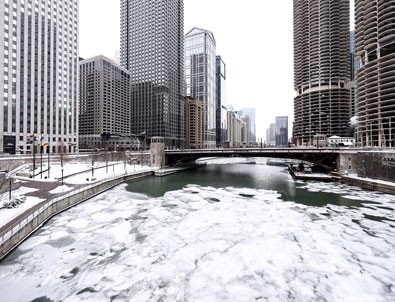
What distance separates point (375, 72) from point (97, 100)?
195 m

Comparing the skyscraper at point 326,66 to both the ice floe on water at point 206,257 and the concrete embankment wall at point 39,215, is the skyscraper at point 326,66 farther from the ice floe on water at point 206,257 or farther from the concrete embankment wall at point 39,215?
the concrete embankment wall at point 39,215

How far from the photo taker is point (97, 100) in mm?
189875

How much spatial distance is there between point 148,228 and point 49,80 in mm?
129705

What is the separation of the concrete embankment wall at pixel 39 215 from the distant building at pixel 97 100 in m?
158

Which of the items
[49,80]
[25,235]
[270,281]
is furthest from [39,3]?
[270,281]

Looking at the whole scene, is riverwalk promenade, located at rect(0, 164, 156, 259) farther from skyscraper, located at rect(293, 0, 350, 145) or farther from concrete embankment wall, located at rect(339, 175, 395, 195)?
skyscraper, located at rect(293, 0, 350, 145)

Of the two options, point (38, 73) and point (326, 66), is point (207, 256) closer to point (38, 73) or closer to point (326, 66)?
point (38, 73)

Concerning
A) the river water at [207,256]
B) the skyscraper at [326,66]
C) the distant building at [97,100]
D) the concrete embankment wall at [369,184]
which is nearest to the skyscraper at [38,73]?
the distant building at [97,100]

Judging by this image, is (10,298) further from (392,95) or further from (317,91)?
(317,91)

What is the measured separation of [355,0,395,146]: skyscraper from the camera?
9412 cm

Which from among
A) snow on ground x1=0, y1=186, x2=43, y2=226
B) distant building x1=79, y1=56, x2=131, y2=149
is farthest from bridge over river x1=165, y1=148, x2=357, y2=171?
distant building x1=79, y1=56, x2=131, y2=149

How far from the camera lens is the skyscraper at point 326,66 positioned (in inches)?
6142

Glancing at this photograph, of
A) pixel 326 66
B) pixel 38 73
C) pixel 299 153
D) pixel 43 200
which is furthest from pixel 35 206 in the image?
pixel 326 66

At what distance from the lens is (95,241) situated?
2002cm
